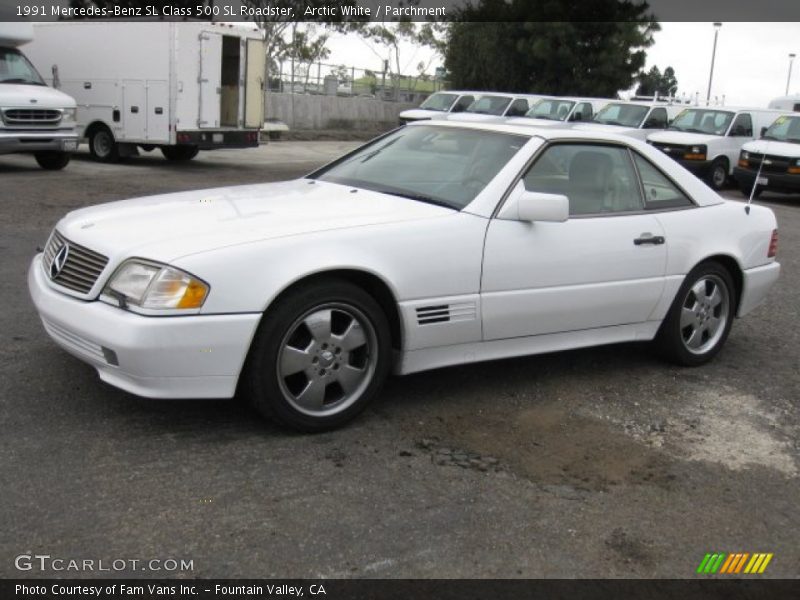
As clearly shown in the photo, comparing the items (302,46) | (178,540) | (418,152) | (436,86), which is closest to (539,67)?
(436,86)

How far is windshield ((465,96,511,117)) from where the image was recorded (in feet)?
76.9

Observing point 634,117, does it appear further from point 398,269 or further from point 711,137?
point 398,269

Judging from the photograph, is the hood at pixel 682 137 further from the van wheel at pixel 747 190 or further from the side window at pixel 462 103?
the side window at pixel 462 103

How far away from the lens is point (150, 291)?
3742mm

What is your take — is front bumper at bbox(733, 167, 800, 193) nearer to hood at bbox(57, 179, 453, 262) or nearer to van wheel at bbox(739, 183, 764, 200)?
van wheel at bbox(739, 183, 764, 200)

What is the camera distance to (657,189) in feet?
17.7

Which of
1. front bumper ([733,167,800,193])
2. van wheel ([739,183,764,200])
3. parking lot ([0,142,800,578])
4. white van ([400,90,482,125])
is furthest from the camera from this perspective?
white van ([400,90,482,125])

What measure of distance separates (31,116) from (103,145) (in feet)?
10.6

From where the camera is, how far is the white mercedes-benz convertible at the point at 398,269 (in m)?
3.81

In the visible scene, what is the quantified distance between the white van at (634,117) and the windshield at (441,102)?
4200 mm

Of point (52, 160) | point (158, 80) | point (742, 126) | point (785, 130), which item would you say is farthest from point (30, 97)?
point (742, 126)

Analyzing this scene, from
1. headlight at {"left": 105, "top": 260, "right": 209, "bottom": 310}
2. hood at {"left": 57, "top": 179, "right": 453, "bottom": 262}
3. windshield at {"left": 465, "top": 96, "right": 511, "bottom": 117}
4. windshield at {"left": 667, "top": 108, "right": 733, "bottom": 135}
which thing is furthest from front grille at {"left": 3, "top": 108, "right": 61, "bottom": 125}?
windshield at {"left": 667, "top": 108, "right": 733, "bottom": 135}

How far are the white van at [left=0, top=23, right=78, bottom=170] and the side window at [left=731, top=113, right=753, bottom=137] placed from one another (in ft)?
44.8

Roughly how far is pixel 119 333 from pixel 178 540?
98 cm
